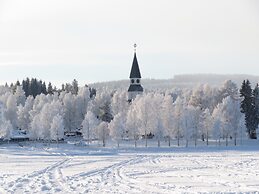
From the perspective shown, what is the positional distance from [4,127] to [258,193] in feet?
249

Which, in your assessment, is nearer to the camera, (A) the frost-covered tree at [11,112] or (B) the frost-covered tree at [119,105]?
(B) the frost-covered tree at [119,105]

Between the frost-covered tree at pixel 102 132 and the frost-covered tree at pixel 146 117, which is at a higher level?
the frost-covered tree at pixel 146 117

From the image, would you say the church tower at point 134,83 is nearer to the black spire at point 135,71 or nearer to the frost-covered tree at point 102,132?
the black spire at point 135,71

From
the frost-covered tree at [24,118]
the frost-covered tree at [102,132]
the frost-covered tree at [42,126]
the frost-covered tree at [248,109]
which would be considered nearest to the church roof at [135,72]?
the frost-covered tree at [24,118]

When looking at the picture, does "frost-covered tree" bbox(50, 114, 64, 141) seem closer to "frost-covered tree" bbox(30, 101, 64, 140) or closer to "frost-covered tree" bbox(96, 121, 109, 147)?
"frost-covered tree" bbox(30, 101, 64, 140)

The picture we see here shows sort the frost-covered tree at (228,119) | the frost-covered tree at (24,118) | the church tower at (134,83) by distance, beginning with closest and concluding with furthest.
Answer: the frost-covered tree at (228,119), the frost-covered tree at (24,118), the church tower at (134,83)

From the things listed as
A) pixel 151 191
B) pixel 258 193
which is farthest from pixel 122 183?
pixel 258 193

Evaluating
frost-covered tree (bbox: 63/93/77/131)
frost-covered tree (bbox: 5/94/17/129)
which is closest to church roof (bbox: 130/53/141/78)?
frost-covered tree (bbox: 63/93/77/131)

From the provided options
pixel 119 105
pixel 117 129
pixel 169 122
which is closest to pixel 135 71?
pixel 119 105

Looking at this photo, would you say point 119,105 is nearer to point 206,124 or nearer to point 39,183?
point 206,124

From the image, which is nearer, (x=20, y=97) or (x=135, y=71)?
(x=135, y=71)

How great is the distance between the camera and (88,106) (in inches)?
4621

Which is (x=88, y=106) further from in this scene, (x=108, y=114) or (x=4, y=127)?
(x=4, y=127)

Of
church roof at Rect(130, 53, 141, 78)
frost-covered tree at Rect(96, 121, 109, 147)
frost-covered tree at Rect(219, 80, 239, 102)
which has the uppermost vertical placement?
church roof at Rect(130, 53, 141, 78)
